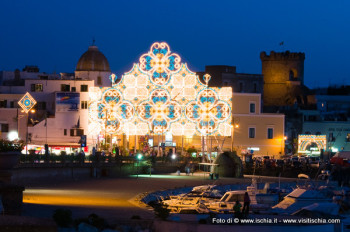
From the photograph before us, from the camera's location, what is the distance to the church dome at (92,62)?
80.9 meters

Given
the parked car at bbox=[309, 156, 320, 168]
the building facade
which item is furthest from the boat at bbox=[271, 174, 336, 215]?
the building facade

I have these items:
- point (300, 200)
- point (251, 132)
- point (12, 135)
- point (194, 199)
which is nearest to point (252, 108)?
point (251, 132)

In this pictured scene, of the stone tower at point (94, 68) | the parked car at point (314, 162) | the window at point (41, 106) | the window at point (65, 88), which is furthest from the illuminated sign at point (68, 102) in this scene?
the parked car at point (314, 162)

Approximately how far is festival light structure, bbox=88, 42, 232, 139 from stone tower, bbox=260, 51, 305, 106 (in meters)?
42.5

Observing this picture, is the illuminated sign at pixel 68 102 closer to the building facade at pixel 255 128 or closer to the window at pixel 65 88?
the window at pixel 65 88

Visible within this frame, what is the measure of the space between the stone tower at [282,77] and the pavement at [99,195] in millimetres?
55191

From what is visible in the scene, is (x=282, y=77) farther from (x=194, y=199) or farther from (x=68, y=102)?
(x=194, y=199)

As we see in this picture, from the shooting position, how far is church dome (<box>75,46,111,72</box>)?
80.9 metres

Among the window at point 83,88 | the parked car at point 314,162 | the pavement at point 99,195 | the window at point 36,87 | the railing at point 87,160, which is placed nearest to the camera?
the pavement at point 99,195

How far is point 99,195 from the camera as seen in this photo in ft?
123

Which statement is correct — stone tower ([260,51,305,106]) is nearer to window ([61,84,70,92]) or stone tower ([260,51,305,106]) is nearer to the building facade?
the building facade

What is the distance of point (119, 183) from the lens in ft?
156

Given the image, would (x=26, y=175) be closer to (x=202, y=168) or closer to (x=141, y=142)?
(x=202, y=168)

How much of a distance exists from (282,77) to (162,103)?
51.9m
